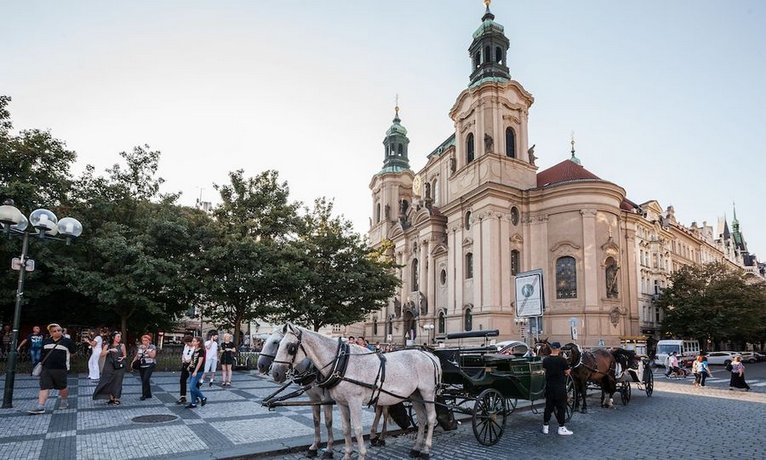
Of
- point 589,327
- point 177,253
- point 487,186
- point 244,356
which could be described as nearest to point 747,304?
point 589,327

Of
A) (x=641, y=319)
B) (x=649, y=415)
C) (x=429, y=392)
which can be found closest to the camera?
(x=429, y=392)

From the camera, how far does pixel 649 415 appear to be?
1303 cm

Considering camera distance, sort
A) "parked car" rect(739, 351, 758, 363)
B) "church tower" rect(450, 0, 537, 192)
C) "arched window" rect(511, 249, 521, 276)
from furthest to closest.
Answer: "parked car" rect(739, 351, 758, 363), "church tower" rect(450, 0, 537, 192), "arched window" rect(511, 249, 521, 276)

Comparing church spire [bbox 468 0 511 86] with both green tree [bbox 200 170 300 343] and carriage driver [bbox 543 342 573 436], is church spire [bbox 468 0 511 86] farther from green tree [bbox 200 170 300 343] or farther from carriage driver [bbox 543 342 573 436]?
carriage driver [bbox 543 342 573 436]

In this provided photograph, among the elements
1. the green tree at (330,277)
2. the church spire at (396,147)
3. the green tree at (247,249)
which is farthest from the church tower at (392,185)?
the green tree at (247,249)

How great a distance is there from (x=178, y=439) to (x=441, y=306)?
4139 cm

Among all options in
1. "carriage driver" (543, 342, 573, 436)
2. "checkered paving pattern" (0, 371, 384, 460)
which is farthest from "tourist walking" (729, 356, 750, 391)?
"checkered paving pattern" (0, 371, 384, 460)

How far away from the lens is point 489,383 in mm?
10172

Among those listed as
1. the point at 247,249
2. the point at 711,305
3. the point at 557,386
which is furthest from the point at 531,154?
the point at 557,386

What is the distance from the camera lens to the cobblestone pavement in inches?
328

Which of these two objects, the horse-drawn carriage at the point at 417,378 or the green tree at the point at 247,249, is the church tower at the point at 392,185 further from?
the horse-drawn carriage at the point at 417,378

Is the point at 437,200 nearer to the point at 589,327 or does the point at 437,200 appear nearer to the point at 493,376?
the point at 589,327

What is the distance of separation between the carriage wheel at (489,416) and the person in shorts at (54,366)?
381 inches

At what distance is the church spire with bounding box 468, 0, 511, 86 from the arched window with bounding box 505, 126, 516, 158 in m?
4.87
